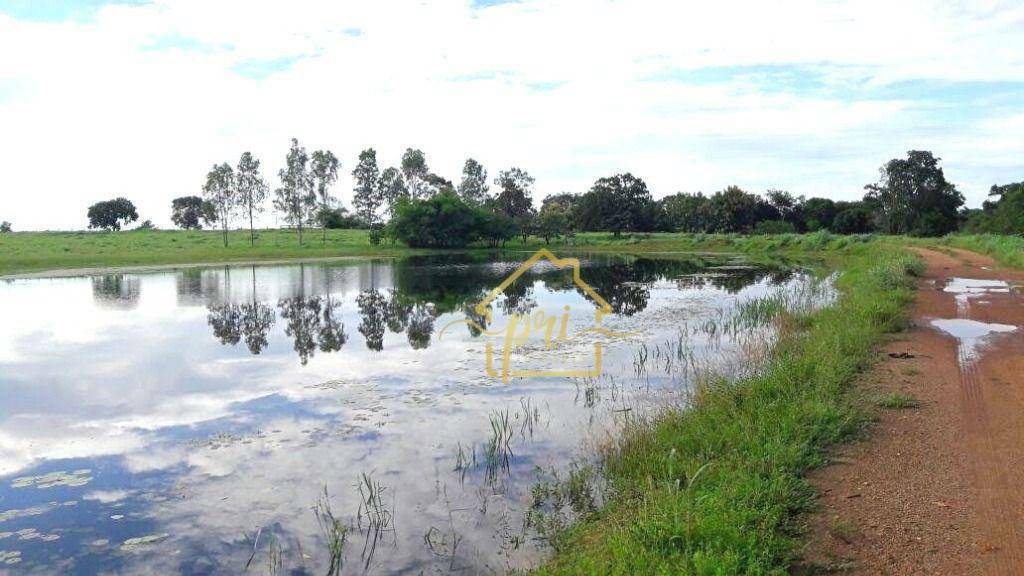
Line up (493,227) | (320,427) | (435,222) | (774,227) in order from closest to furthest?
(320,427) < (435,222) < (493,227) < (774,227)

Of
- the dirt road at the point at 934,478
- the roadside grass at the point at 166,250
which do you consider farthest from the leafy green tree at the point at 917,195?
the dirt road at the point at 934,478

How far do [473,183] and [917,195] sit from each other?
155ft

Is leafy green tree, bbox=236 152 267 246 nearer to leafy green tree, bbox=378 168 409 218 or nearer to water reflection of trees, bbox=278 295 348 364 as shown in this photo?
leafy green tree, bbox=378 168 409 218

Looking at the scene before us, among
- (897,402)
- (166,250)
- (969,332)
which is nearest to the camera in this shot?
(897,402)

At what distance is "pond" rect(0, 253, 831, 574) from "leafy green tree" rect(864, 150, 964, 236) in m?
58.6

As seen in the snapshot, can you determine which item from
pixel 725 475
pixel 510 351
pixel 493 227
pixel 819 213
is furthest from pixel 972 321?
pixel 819 213

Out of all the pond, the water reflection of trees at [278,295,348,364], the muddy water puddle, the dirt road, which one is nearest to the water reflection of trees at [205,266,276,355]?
the pond

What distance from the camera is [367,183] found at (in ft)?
228

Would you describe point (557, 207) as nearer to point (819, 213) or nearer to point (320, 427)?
point (819, 213)

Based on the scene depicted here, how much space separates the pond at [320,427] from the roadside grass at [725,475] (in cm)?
46

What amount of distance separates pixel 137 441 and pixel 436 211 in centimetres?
5094

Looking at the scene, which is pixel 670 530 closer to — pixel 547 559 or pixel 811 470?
pixel 547 559

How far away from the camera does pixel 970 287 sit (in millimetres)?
19281

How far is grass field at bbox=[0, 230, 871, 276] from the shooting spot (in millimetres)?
40750
